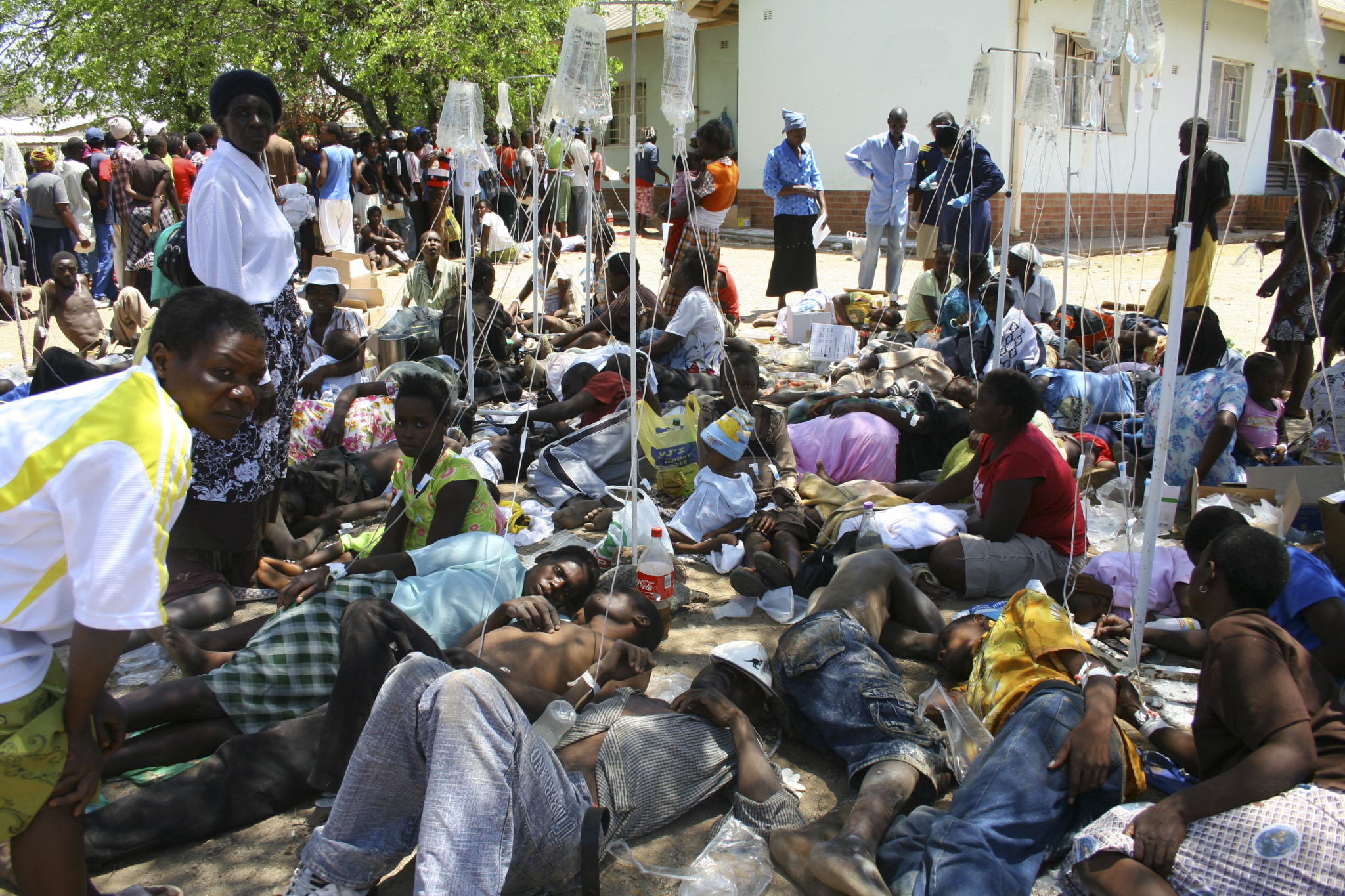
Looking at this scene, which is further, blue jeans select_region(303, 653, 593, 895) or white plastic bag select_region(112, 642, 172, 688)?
white plastic bag select_region(112, 642, 172, 688)

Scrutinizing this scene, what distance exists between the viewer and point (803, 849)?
2057 millimetres

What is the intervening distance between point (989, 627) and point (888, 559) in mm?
401

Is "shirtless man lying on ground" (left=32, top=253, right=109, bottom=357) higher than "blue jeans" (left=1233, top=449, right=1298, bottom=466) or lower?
higher

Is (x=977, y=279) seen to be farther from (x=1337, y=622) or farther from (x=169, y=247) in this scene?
(x=169, y=247)

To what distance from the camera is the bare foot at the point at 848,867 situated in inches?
74.8

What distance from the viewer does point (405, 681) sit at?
185 centimetres

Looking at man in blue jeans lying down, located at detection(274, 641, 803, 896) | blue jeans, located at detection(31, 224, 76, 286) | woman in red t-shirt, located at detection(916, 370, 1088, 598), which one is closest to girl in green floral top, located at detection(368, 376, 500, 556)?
man in blue jeans lying down, located at detection(274, 641, 803, 896)

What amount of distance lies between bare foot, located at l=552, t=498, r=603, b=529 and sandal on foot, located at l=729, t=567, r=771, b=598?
1.09 m

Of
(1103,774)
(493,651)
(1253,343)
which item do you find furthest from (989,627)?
(1253,343)

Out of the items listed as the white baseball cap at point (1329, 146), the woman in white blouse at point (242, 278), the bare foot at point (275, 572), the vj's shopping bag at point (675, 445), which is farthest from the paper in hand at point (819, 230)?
the bare foot at point (275, 572)

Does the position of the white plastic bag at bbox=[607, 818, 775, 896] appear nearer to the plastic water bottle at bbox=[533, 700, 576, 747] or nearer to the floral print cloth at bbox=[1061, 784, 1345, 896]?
the plastic water bottle at bbox=[533, 700, 576, 747]

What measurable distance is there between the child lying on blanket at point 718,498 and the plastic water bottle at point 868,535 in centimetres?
55

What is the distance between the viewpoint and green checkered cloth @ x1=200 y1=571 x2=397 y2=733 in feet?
8.08

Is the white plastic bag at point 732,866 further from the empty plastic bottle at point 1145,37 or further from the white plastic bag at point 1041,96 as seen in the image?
the white plastic bag at point 1041,96
